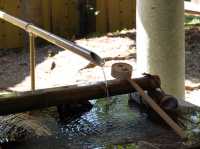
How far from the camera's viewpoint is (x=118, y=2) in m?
10.8

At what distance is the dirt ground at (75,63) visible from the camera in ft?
24.1

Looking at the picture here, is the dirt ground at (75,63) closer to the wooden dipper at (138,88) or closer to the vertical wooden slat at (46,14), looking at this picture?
the vertical wooden slat at (46,14)

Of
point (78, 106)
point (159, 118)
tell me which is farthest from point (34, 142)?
point (159, 118)

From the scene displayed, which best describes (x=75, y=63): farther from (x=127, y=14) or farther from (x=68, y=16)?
(x=127, y=14)

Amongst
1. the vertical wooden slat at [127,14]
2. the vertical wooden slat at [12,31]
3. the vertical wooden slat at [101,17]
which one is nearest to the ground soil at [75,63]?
the vertical wooden slat at [12,31]

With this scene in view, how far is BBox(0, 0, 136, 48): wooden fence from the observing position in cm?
995

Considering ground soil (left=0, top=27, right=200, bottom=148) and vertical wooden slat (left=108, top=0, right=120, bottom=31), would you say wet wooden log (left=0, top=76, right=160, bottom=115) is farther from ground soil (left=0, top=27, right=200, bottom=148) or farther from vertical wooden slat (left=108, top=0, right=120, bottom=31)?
vertical wooden slat (left=108, top=0, right=120, bottom=31)

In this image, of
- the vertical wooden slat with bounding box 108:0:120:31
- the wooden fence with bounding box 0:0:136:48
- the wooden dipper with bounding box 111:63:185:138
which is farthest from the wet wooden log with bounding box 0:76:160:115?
the vertical wooden slat with bounding box 108:0:120:31

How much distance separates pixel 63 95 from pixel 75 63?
5.41 meters

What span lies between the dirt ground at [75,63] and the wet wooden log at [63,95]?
11.3ft

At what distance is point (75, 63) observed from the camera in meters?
8.12

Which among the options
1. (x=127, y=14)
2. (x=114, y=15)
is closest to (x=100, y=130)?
(x=114, y=15)

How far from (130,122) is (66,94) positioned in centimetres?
37

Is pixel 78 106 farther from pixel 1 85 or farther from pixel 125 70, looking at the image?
pixel 1 85
